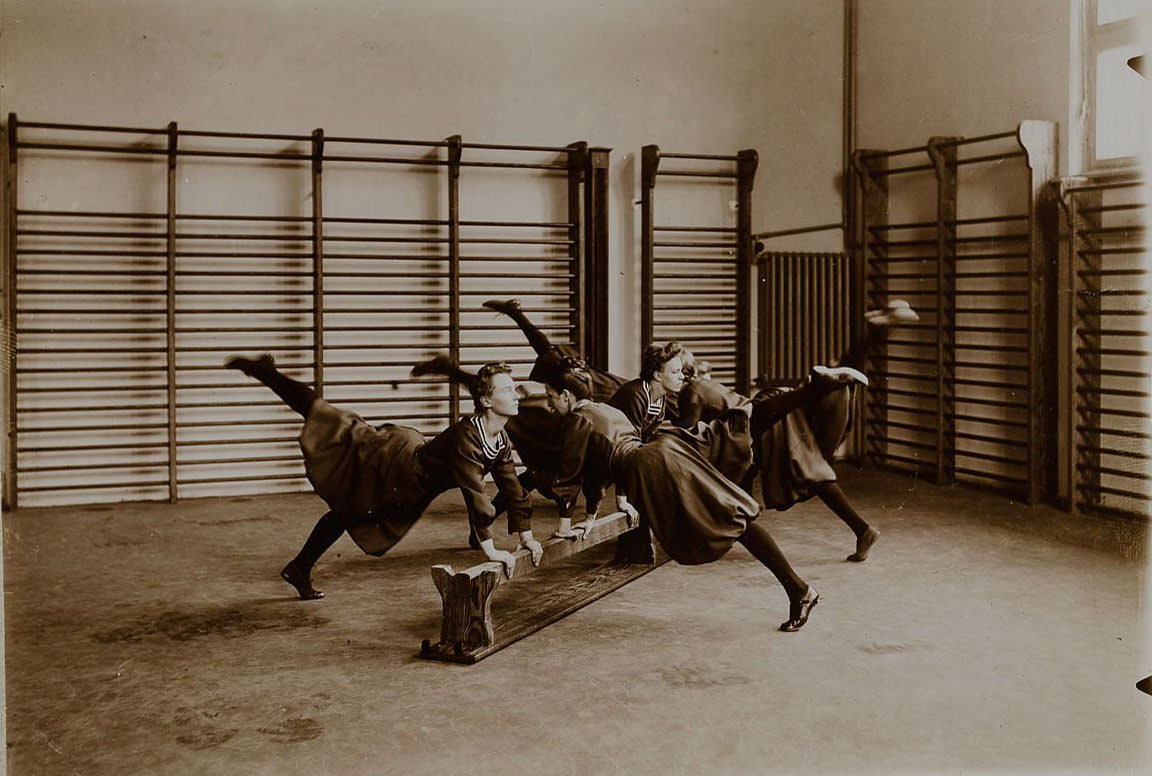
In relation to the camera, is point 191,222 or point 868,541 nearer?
point 868,541

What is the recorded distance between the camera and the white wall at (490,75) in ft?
22.6

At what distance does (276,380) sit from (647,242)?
13.1ft

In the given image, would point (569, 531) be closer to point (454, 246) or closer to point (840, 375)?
point (840, 375)

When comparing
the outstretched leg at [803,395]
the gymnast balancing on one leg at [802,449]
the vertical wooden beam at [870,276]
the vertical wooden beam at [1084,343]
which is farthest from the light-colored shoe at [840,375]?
Result: the vertical wooden beam at [870,276]

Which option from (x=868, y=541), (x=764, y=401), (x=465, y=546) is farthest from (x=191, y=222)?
(x=868, y=541)

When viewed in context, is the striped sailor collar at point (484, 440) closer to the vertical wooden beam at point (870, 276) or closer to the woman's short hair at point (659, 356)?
the woman's short hair at point (659, 356)

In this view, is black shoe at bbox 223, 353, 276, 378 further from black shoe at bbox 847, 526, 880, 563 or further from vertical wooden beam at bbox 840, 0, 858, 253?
vertical wooden beam at bbox 840, 0, 858, 253

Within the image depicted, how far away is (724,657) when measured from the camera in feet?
13.3

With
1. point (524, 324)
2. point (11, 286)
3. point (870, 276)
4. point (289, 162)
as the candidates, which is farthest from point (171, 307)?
point (870, 276)

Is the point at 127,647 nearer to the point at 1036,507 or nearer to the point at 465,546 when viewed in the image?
the point at 465,546

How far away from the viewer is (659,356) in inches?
202

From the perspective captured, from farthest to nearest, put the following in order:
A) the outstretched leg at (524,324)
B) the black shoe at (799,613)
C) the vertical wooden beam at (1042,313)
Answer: the vertical wooden beam at (1042,313), the outstretched leg at (524,324), the black shoe at (799,613)

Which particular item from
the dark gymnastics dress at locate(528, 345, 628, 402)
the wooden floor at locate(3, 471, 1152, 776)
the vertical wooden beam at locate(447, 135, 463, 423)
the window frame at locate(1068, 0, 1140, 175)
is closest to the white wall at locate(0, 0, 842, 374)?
the vertical wooden beam at locate(447, 135, 463, 423)

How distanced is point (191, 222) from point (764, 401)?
3.93m
